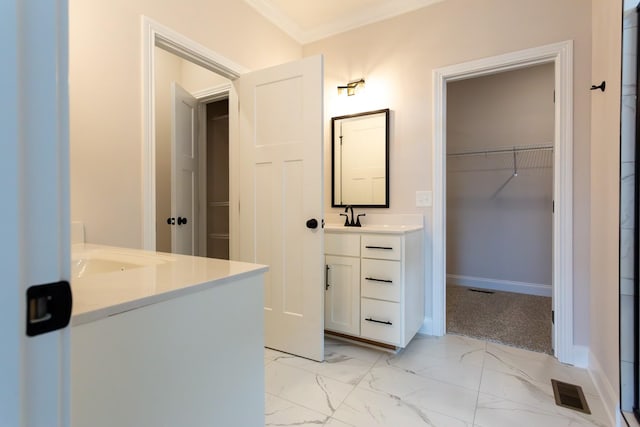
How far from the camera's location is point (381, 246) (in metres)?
2.11

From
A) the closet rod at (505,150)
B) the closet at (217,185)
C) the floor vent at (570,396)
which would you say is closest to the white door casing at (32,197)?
the floor vent at (570,396)

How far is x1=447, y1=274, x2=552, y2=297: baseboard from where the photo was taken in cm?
344

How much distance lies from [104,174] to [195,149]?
1536 millimetres

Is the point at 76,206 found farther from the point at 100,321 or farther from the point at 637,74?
the point at 637,74

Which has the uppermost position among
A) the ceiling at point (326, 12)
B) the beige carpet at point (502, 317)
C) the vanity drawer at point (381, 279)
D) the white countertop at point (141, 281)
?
the ceiling at point (326, 12)

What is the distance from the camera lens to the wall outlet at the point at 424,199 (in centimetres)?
246

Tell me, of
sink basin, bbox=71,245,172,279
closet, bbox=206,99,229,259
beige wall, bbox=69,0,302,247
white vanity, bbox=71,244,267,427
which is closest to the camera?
white vanity, bbox=71,244,267,427

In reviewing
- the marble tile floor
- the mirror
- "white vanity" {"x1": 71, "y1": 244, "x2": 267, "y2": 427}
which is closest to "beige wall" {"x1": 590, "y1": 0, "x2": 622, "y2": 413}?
the marble tile floor

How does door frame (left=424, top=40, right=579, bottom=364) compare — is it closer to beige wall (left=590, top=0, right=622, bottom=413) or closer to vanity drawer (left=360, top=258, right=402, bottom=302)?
beige wall (left=590, top=0, right=622, bottom=413)

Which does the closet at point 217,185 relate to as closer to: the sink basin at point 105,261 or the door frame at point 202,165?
the door frame at point 202,165

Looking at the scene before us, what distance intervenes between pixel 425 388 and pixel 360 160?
5.91ft

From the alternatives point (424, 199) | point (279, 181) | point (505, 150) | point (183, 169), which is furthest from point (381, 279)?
point (505, 150)

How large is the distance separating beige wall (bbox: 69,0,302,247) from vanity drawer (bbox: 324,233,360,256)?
124cm

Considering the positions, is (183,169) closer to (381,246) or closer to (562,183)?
(381,246)
